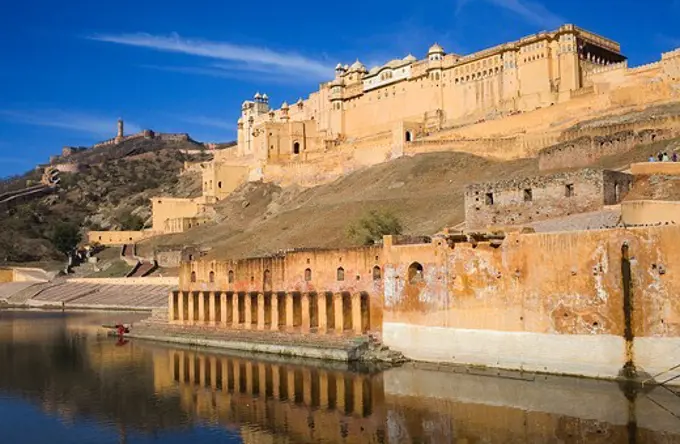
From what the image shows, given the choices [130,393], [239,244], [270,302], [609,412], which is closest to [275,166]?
[239,244]

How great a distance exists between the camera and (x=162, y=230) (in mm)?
81375

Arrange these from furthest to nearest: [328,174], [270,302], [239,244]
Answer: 1. [328,174]
2. [239,244]
3. [270,302]

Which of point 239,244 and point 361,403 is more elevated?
point 239,244

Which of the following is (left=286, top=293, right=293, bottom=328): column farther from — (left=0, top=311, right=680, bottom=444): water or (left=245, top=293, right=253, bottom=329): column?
(left=245, top=293, right=253, bottom=329): column

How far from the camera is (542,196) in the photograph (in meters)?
30.5

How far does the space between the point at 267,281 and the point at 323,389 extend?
10.4 meters

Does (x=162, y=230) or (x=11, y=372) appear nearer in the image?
(x=11, y=372)

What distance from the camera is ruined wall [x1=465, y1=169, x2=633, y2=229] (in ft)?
95.1

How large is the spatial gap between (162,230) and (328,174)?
64.5 feet

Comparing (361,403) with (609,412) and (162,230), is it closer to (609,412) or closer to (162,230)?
(609,412)

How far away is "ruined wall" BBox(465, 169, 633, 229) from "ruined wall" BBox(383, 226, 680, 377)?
21.2 feet

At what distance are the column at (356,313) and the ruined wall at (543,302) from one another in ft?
3.47

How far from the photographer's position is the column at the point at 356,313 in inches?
1101

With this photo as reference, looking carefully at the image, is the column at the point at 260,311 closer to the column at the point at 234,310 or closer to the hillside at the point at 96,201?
the column at the point at 234,310
